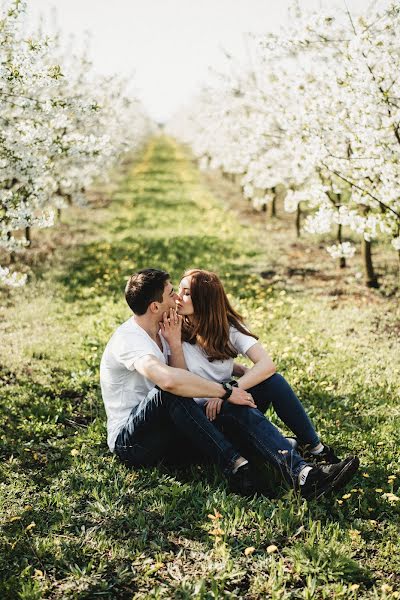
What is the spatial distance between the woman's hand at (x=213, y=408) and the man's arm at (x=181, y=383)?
0.12ft

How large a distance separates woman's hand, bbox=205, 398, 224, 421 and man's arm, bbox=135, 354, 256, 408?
0.04 m

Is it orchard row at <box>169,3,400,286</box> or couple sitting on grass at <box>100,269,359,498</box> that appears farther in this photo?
orchard row at <box>169,3,400,286</box>

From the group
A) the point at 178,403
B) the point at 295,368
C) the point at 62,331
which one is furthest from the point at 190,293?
the point at 62,331

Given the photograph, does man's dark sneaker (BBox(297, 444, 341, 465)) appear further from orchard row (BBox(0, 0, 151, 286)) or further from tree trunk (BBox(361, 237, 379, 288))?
tree trunk (BBox(361, 237, 379, 288))

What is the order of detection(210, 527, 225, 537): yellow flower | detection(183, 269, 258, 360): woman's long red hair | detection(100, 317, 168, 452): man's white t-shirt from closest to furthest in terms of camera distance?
1. detection(210, 527, 225, 537): yellow flower
2. detection(100, 317, 168, 452): man's white t-shirt
3. detection(183, 269, 258, 360): woman's long red hair

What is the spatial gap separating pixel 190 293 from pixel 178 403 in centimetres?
92

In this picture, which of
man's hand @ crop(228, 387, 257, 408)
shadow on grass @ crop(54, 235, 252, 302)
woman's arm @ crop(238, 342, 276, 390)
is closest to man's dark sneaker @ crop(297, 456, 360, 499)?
man's hand @ crop(228, 387, 257, 408)

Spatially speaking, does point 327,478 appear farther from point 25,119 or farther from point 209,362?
point 25,119

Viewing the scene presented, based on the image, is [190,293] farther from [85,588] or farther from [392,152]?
[392,152]

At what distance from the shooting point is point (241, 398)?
374 centimetres

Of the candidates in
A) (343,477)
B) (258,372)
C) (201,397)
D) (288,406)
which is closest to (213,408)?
(201,397)

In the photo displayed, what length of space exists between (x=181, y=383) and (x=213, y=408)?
327 millimetres

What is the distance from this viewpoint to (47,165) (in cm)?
733

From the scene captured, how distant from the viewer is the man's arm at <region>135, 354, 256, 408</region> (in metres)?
3.56
